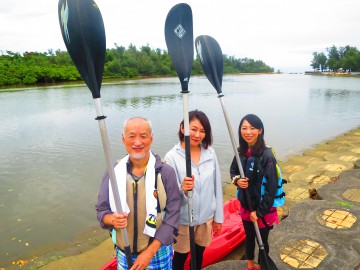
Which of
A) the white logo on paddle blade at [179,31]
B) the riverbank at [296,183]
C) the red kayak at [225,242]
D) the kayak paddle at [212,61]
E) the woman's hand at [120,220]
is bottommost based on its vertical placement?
the riverbank at [296,183]

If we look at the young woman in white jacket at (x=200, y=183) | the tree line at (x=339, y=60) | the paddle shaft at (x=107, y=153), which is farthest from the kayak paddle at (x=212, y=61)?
the tree line at (x=339, y=60)

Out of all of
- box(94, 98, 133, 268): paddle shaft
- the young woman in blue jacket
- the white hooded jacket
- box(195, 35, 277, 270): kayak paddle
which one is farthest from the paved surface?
box(94, 98, 133, 268): paddle shaft

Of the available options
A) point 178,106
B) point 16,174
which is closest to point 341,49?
point 178,106

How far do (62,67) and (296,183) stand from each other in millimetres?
62888

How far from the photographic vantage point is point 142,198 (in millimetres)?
2021

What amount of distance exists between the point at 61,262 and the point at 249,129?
4.11 meters

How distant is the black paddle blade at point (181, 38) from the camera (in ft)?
8.15

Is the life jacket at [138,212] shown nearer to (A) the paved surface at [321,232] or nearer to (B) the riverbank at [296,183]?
(A) the paved surface at [321,232]

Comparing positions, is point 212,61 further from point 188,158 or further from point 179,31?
point 188,158

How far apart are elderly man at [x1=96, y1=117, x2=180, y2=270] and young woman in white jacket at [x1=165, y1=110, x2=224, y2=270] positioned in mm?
449

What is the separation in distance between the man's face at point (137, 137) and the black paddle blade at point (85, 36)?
1.08 feet

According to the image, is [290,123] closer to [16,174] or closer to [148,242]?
[16,174]

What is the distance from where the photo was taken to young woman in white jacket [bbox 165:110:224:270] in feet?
8.59

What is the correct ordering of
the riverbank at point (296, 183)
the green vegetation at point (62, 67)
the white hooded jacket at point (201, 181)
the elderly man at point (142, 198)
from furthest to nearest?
the green vegetation at point (62, 67) < the riverbank at point (296, 183) < the white hooded jacket at point (201, 181) < the elderly man at point (142, 198)
